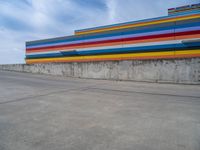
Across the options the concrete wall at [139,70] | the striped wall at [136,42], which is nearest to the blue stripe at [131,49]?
the striped wall at [136,42]

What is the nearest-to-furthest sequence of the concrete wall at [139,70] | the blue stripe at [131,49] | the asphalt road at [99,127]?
1. the asphalt road at [99,127]
2. the concrete wall at [139,70]
3. the blue stripe at [131,49]

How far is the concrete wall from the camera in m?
9.93

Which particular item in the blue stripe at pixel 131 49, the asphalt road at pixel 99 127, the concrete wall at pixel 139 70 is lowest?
the asphalt road at pixel 99 127

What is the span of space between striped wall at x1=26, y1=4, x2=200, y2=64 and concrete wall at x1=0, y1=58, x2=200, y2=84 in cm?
142

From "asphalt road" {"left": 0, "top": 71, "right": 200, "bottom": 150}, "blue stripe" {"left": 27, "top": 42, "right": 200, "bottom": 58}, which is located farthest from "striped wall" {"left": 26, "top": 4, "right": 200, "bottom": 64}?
"asphalt road" {"left": 0, "top": 71, "right": 200, "bottom": 150}

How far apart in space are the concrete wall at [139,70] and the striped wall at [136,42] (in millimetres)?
1422

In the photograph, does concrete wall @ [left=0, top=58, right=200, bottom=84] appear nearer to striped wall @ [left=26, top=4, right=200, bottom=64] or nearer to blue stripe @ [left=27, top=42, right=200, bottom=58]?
striped wall @ [left=26, top=4, right=200, bottom=64]

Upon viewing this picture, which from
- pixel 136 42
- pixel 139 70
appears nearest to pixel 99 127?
pixel 139 70

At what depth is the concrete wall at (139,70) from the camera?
→ 993 centimetres

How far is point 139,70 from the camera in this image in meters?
11.8

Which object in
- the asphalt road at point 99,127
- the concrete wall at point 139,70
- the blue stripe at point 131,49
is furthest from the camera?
the blue stripe at point 131,49

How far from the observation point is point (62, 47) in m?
18.9

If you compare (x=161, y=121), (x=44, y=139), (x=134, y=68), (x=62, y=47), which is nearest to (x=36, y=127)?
(x=44, y=139)

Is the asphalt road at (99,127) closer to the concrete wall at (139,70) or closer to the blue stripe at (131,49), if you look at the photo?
the concrete wall at (139,70)
